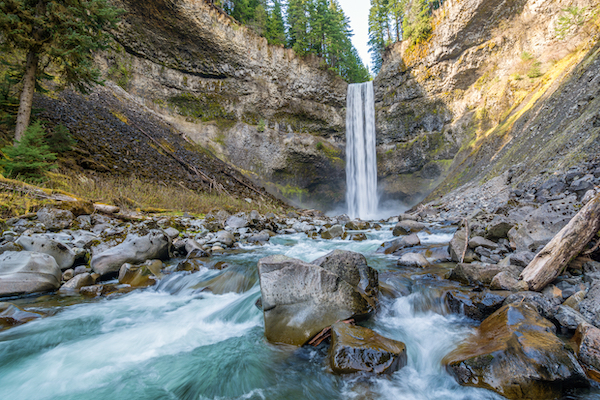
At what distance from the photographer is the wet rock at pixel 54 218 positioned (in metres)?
5.37

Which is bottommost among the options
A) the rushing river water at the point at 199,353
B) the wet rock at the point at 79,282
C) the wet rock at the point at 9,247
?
the rushing river water at the point at 199,353

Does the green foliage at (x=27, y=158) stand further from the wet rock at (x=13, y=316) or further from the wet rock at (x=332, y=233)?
the wet rock at (x=332, y=233)

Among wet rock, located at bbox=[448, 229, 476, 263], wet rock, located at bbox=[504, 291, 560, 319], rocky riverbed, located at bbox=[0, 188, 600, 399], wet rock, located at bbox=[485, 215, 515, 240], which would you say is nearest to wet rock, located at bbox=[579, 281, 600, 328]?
rocky riverbed, located at bbox=[0, 188, 600, 399]

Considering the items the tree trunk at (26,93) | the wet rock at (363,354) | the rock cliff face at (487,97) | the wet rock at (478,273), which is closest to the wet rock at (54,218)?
the tree trunk at (26,93)

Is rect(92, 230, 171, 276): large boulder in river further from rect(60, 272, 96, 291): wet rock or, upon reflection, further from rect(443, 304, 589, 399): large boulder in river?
rect(443, 304, 589, 399): large boulder in river

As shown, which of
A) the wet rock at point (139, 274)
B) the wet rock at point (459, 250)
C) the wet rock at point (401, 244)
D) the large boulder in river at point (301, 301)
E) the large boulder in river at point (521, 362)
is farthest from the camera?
the wet rock at point (401, 244)

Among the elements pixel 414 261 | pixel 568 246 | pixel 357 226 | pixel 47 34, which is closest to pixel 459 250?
pixel 414 261

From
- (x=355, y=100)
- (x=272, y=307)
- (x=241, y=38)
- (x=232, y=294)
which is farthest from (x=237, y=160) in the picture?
(x=272, y=307)

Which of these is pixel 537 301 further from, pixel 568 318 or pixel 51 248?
pixel 51 248

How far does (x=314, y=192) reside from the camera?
24.6 m

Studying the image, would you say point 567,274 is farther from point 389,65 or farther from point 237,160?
point 389,65

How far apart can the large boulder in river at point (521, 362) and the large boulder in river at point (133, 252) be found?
17.0 ft

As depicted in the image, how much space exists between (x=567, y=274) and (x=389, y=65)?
83.2 feet

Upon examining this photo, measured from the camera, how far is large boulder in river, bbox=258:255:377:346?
281 cm
